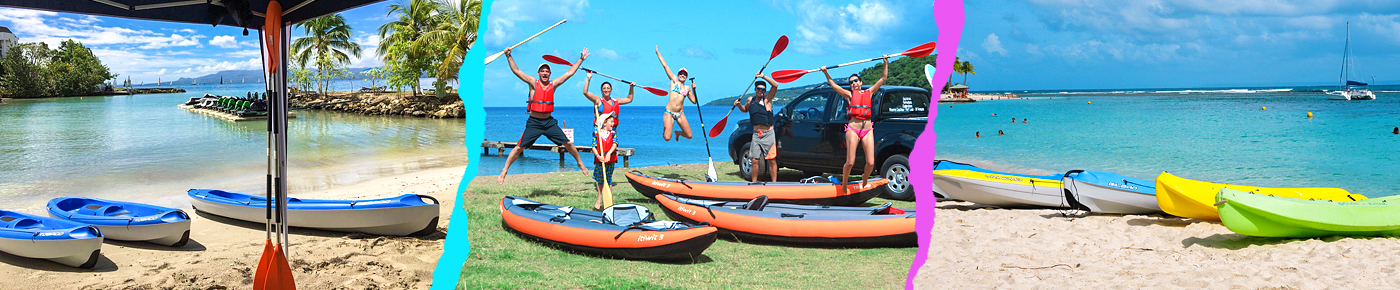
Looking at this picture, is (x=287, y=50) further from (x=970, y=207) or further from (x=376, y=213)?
(x=970, y=207)

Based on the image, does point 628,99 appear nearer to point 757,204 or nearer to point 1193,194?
point 757,204

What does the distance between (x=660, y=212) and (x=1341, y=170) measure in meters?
16.4

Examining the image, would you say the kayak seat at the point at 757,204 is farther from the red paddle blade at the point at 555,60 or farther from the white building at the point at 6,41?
the white building at the point at 6,41

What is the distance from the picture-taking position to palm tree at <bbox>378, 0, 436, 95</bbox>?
21.9 metres

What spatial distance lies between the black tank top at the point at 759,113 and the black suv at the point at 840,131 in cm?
52

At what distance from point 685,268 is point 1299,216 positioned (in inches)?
204

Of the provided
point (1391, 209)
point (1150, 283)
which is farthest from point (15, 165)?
point (1391, 209)

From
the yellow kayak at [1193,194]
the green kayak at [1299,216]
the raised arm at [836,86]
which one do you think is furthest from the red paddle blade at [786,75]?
the yellow kayak at [1193,194]

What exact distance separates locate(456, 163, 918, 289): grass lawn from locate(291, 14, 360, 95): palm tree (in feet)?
98.0

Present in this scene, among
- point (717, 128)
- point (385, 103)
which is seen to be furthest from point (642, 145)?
point (385, 103)

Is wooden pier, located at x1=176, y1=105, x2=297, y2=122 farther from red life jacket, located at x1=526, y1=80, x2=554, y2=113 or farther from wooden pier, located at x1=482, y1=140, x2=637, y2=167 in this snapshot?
red life jacket, located at x1=526, y1=80, x2=554, y2=113

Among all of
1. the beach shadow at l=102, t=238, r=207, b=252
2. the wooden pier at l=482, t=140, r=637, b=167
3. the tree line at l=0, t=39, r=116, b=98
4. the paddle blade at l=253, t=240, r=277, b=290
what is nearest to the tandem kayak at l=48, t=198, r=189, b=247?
the beach shadow at l=102, t=238, r=207, b=252

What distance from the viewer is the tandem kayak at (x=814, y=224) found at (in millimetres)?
3793

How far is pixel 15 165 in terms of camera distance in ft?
44.4
